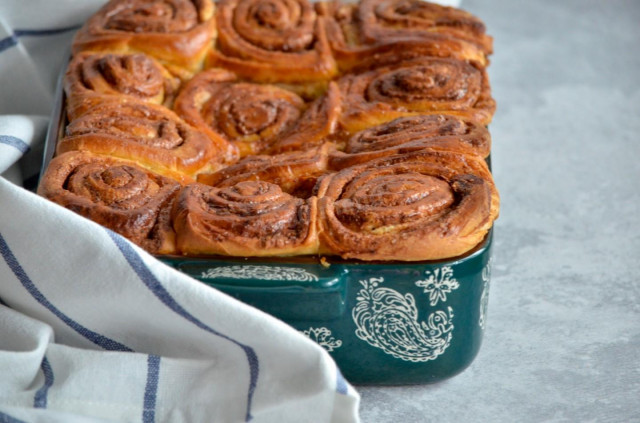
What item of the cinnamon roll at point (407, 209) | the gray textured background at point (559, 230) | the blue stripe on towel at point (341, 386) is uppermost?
the cinnamon roll at point (407, 209)

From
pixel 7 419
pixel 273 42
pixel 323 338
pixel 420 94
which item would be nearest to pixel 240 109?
pixel 273 42

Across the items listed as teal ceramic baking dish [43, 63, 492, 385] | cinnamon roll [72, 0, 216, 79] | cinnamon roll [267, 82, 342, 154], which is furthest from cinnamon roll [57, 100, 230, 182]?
teal ceramic baking dish [43, 63, 492, 385]

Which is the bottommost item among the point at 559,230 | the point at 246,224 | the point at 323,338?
the point at 559,230

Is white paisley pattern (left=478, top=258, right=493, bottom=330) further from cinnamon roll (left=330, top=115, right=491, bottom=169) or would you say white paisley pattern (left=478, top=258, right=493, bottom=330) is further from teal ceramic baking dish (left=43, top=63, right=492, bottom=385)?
cinnamon roll (left=330, top=115, right=491, bottom=169)

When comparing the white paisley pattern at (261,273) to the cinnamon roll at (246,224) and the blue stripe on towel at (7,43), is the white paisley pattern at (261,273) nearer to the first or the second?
the cinnamon roll at (246,224)

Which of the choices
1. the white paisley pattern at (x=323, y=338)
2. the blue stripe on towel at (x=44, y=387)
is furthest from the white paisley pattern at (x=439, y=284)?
the blue stripe on towel at (x=44, y=387)

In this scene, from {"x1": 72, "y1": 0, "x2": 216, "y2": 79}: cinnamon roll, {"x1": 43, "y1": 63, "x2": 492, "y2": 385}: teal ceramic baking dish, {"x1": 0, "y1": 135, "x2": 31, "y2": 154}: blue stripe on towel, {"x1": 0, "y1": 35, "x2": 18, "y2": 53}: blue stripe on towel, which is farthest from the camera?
{"x1": 0, "y1": 35, "x2": 18, "y2": 53}: blue stripe on towel

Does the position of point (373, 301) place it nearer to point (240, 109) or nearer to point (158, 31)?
point (240, 109)

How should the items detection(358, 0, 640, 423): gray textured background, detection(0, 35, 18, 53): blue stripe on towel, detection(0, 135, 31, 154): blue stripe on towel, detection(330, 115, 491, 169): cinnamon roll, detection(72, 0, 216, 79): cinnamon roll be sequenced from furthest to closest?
detection(0, 35, 18, 53): blue stripe on towel, detection(72, 0, 216, 79): cinnamon roll, detection(0, 135, 31, 154): blue stripe on towel, detection(330, 115, 491, 169): cinnamon roll, detection(358, 0, 640, 423): gray textured background
